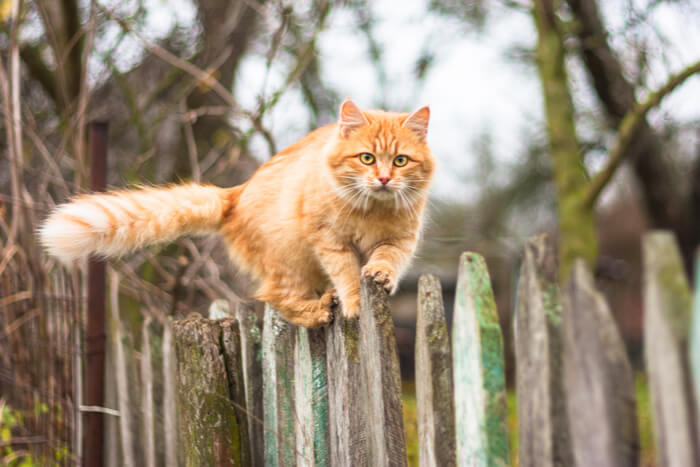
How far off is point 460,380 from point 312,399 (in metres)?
0.72

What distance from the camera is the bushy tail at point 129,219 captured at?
2154 mm

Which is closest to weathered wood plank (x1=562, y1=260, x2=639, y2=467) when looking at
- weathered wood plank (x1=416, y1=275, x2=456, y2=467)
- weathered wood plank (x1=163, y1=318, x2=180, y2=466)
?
weathered wood plank (x1=416, y1=275, x2=456, y2=467)

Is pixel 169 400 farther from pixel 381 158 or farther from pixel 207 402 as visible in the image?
pixel 381 158

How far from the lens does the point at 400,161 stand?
2678 millimetres

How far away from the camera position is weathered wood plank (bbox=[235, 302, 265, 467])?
7.70ft

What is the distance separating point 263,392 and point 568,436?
→ 51.9 inches

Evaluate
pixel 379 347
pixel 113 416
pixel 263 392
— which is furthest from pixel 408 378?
pixel 379 347

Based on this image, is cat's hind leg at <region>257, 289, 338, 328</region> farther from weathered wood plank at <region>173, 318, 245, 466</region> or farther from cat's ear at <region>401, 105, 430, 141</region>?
cat's ear at <region>401, 105, 430, 141</region>

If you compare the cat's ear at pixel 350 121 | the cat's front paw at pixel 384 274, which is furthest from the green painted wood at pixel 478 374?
the cat's ear at pixel 350 121

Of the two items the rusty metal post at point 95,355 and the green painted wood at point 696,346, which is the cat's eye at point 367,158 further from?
the green painted wood at point 696,346

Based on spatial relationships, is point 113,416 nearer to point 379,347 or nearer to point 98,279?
point 98,279

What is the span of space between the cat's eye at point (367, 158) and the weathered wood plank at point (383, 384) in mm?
1014

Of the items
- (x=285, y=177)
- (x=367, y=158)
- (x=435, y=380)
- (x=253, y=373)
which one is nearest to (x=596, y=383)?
(x=435, y=380)

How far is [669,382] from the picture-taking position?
1.06 metres
